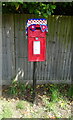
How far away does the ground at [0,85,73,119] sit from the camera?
2939 millimetres

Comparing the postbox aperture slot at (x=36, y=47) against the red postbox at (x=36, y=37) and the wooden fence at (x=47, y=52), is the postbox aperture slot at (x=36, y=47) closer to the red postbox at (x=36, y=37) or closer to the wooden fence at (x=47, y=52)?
the red postbox at (x=36, y=37)

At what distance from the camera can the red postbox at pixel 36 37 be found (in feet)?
9.22

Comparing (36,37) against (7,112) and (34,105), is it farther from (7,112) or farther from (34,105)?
(7,112)

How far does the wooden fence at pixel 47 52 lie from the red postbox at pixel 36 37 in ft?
2.90

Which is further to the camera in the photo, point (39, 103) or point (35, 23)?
point (39, 103)

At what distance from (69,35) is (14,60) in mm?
1771

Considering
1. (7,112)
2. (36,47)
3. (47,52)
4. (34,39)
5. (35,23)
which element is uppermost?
(35,23)

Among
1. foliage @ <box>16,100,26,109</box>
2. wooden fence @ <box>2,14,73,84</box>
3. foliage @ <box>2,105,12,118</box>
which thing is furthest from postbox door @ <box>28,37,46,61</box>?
foliage @ <box>2,105,12,118</box>

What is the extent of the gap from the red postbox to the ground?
1.16 metres

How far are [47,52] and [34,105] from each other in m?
1.55

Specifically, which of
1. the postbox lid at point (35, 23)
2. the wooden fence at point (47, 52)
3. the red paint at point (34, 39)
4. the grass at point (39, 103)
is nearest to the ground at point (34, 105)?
the grass at point (39, 103)

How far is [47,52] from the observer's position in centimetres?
388

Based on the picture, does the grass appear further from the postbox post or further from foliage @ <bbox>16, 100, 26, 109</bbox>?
the postbox post

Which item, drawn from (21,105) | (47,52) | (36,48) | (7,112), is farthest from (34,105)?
(47,52)
